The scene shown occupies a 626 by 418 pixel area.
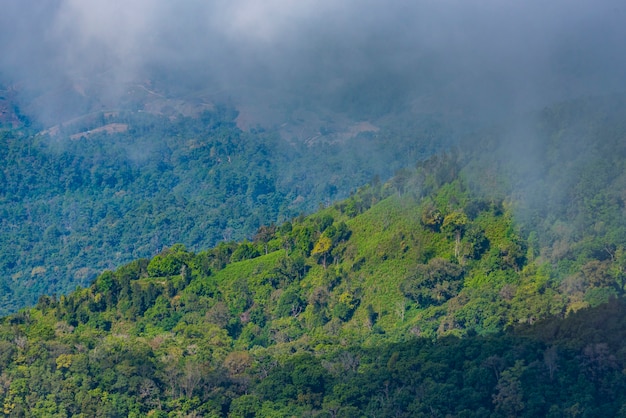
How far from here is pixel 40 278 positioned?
508ft

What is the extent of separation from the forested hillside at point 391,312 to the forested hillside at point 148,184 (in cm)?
5551

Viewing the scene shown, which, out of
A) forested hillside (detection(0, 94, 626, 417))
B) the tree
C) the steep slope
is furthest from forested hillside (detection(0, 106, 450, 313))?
the tree

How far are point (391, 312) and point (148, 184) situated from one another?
3817 inches

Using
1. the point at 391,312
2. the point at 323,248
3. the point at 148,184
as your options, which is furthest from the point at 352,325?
the point at 148,184

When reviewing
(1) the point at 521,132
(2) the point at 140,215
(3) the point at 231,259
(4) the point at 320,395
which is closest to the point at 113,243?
(2) the point at 140,215

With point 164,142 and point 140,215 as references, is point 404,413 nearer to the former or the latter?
point 140,215

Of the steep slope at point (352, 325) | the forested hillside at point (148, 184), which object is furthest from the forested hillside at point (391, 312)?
the forested hillside at point (148, 184)

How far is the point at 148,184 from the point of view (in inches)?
7219

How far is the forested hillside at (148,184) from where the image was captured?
161125mm

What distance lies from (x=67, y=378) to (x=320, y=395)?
13.8m

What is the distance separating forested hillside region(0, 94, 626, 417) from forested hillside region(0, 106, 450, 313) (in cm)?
Answer: 5551

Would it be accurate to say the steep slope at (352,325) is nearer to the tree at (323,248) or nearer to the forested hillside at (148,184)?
the tree at (323,248)

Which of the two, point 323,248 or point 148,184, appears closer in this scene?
point 323,248

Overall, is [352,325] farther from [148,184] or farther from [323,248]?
[148,184]
